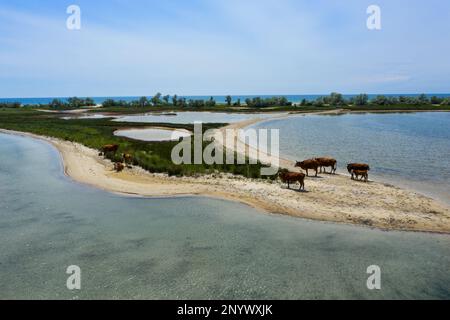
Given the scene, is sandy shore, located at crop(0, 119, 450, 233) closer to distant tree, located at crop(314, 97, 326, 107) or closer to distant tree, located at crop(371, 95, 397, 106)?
distant tree, located at crop(314, 97, 326, 107)

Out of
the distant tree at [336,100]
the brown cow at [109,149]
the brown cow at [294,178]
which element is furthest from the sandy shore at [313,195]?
the distant tree at [336,100]

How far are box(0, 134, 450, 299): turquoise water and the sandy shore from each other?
1038 mm

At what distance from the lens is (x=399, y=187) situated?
798 inches

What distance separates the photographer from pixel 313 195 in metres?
18.7

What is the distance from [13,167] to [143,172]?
1283 cm

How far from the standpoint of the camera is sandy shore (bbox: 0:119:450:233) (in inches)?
596

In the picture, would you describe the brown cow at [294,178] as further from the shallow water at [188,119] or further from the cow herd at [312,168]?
the shallow water at [188,119]

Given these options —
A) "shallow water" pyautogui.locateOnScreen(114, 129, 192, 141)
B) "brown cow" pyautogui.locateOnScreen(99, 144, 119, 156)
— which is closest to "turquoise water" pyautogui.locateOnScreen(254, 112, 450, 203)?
"shallow water" pyautogui.locateOnScreen(114, 129, 192, 141)

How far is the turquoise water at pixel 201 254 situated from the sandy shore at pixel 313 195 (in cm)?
104

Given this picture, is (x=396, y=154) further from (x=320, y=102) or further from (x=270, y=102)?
(x=320, y=102)

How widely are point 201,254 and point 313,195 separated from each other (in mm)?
8852

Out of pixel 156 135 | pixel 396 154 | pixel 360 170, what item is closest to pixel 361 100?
pixel 156 135

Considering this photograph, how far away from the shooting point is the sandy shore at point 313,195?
1513 cm

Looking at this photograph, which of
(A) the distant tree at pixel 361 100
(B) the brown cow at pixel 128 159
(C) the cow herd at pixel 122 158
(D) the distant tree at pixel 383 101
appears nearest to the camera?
(C) the cow herd at pixel 122 158
